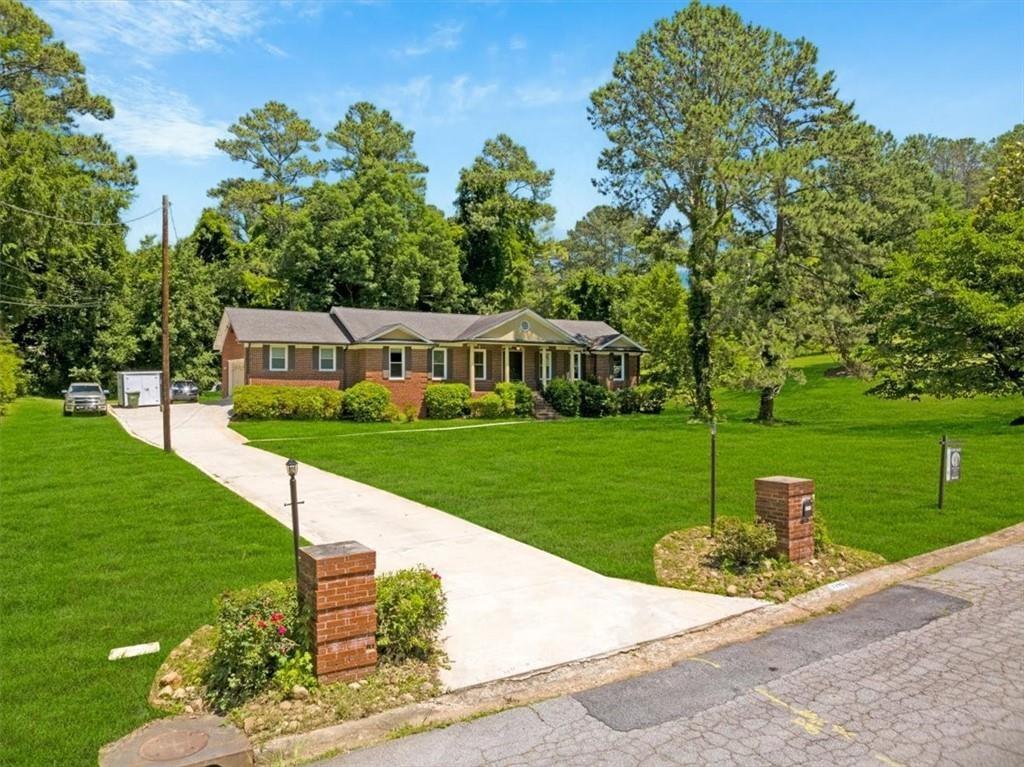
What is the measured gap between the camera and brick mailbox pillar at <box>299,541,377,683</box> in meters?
5.68

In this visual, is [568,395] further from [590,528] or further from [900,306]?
[590,528]

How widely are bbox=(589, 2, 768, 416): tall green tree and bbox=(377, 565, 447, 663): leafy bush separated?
25.9 metres

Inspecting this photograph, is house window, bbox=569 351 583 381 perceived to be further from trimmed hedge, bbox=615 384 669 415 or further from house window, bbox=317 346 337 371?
house window, bbox=317 346 337 371

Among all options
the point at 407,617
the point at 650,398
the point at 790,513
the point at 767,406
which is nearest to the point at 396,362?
the point at 650,398

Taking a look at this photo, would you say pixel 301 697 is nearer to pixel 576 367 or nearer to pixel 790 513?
pixel 790 513

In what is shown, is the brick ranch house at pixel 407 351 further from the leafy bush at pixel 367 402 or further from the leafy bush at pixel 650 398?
the leafy bush at pixel 650 398

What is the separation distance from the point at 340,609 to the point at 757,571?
5.44m

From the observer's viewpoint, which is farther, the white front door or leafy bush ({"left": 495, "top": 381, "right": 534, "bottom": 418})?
the white front door

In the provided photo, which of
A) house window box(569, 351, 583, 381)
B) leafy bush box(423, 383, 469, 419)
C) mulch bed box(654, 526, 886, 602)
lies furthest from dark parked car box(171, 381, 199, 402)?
mulch bed box(654, 526, 886, 602)

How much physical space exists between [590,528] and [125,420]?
24.3m

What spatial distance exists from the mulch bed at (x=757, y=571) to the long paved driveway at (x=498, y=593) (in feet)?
1.21

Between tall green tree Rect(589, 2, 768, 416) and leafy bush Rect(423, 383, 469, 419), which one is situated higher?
tall green tree Rect(589, 2, 768, 416)

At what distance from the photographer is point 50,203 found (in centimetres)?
3531

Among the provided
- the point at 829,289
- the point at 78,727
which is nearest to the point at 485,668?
the point at 78,727
